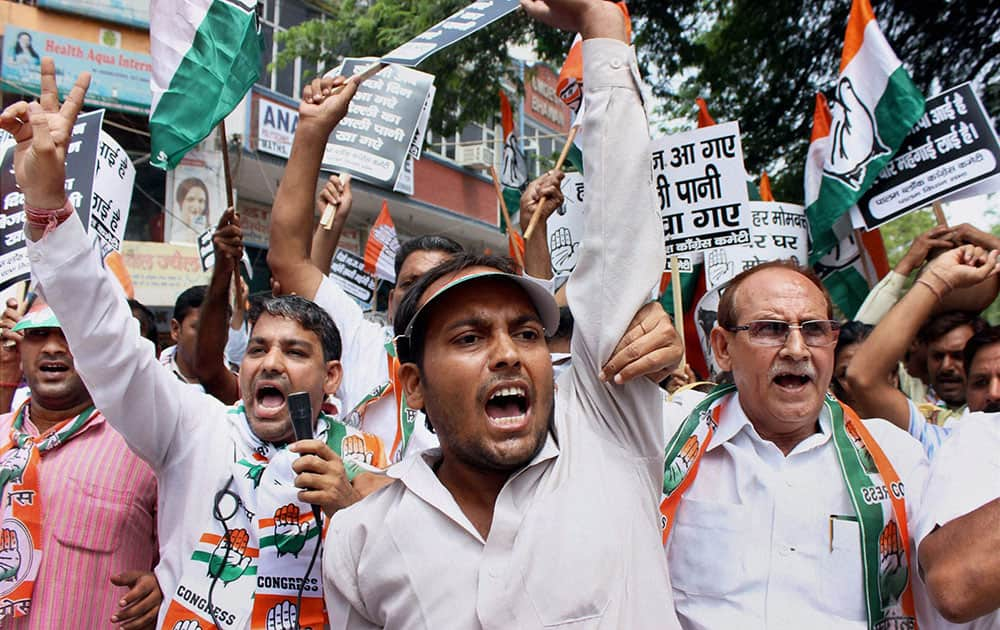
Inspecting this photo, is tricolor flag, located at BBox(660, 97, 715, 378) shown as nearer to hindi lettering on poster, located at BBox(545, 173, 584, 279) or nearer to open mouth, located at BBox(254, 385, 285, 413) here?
hindi lettering on poster, located at BBox(545, 173, 584, 279)

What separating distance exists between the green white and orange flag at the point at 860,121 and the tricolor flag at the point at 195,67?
10.6 ft

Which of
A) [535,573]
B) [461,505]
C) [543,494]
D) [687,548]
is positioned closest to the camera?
[535,573]

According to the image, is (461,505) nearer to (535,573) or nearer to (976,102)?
(535,573)

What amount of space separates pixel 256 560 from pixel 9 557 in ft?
3.11

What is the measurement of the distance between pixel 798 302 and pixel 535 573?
1.24 meters

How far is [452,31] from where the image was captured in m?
3.46

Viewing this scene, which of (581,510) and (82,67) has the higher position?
(82,67)

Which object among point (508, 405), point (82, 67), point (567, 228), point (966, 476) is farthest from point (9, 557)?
point (82, 67)

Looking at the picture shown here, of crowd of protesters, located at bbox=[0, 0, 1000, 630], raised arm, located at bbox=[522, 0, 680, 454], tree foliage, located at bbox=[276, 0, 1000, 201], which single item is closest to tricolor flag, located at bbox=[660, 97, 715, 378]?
crowd of protesters, located at bbox=[0, 0, 1000, 630]

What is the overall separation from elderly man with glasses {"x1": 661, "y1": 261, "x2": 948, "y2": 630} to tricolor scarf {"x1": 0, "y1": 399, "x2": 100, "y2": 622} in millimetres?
1959

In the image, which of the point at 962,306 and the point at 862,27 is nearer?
the point at 962,306

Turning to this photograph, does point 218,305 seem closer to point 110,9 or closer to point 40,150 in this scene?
point 40,150

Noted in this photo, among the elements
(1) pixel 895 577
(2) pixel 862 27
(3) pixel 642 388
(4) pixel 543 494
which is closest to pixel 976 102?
(2) pixel 862 27

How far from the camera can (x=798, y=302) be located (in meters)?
2.38
